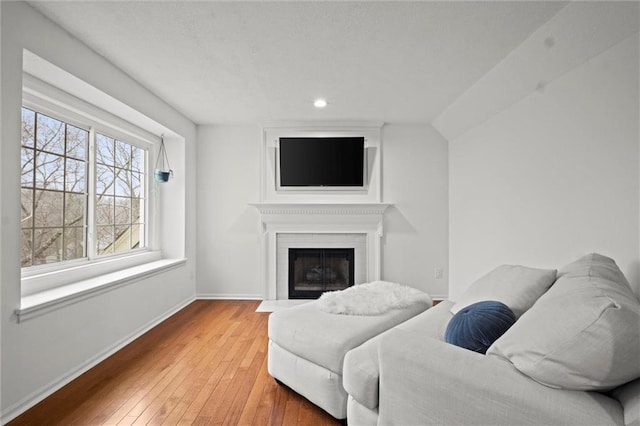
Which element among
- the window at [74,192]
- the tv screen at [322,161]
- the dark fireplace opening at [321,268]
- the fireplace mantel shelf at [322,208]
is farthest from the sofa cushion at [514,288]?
the window at [74,192]

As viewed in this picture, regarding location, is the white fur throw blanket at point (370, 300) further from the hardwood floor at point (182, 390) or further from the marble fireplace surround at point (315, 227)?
the marble fireplace surround at point (315, 227)

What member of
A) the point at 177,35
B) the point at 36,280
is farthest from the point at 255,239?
the point at 177,35

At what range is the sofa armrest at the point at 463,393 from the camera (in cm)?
98

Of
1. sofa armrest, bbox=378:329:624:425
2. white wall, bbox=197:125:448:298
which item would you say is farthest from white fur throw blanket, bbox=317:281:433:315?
white wall, bbox=197:125:448:298

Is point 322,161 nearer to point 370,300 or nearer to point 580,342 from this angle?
point 370,300

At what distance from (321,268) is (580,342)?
339 cm

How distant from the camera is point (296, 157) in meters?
4.12

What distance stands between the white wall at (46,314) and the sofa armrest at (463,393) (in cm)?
204

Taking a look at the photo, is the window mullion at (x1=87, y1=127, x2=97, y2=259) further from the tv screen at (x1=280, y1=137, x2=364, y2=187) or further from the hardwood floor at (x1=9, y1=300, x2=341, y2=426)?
the tv screen at (x1=280, y1=137, x2=364, y2=187)

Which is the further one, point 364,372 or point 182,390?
point 182,390

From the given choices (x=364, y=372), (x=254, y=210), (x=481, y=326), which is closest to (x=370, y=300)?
(x=364, y=372)

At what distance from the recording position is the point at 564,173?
2.23 metres

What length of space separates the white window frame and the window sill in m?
0.07

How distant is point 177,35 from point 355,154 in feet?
8.19
